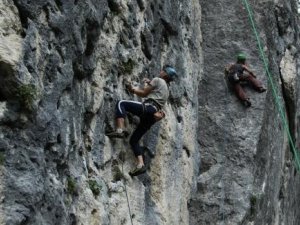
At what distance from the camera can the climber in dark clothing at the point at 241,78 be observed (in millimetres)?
12883

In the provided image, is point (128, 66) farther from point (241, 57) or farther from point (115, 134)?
point (241, 57)

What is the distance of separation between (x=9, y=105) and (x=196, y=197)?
6.61 meters

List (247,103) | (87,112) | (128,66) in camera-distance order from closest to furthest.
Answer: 1. (87,112)
2. (128,66)
3. (247,103)

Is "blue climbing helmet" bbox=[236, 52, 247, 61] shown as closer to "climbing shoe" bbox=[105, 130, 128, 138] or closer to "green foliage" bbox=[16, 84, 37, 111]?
"climbing shoe" bbox=[105, 130, 128, 138]

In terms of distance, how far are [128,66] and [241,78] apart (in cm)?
443

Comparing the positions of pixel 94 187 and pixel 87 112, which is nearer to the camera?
pixel 94 187

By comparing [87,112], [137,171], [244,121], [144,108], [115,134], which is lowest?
[137,171]

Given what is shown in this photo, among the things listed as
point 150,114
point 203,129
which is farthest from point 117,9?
point 203,129

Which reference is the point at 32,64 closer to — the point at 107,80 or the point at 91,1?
the point at 91,1

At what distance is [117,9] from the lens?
29.7ft

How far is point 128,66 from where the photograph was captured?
30.5 feet

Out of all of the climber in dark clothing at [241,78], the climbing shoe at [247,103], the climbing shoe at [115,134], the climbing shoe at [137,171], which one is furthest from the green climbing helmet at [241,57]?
the climbing shoe at [115,134]

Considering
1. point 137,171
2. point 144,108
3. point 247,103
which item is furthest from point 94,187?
point 247,103

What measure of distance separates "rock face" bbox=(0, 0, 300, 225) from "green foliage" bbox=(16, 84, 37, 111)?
11mm
